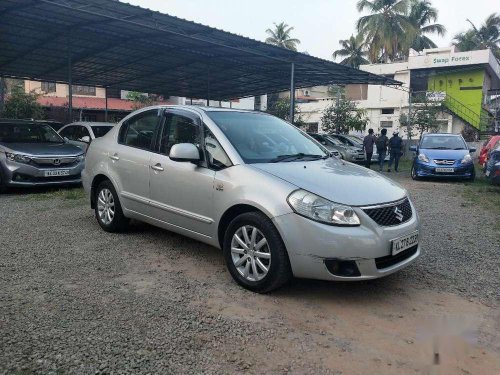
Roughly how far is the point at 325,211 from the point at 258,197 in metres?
0.58

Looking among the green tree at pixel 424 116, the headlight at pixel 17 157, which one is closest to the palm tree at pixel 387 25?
the green tree at pixel 424 116

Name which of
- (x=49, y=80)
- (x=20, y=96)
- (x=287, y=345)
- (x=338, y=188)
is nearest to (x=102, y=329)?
(x=287, y=345)

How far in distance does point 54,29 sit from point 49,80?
8.69m

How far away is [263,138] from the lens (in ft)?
15.2

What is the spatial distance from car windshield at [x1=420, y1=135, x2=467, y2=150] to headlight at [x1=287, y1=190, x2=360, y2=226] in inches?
412

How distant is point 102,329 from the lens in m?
3.12

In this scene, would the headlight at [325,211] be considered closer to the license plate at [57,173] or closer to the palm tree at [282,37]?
the license plate at [57,173]

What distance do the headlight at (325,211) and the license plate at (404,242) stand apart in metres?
0.42

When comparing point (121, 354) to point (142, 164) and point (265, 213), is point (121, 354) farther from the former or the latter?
point (142, 164)

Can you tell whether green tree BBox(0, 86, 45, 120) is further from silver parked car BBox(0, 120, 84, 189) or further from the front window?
silver parked car BBox(0, 120, 84, 189)

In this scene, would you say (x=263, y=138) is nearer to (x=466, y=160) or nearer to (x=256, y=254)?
(x=256, y=254)

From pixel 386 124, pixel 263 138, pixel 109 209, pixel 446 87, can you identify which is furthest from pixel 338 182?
pixel 446 87

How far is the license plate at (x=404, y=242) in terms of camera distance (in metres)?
3.63

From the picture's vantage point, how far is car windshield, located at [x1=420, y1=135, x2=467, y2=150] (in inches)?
506
